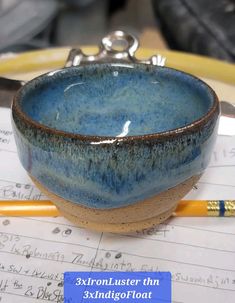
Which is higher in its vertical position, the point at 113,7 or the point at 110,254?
the point at 110,254

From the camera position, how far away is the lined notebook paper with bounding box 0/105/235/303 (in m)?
0.29

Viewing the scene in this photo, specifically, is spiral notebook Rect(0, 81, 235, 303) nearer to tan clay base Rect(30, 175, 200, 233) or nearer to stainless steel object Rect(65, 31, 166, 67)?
tan clay base Rect(30, 175, 200, 233)

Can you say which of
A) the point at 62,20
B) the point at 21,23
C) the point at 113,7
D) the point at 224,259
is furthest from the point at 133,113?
the point at 113,7

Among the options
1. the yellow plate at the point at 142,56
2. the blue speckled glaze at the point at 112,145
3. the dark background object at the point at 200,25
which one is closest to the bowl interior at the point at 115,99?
the blue speckled glaze at the point at 112,145

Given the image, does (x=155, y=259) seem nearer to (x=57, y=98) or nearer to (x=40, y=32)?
(x=57, y=98)

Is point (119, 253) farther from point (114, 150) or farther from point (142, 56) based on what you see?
point (142, 56)

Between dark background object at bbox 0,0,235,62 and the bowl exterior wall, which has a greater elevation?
the bowl exterior wall

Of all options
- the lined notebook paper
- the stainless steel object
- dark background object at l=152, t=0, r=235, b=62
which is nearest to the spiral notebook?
the lined notebook paper

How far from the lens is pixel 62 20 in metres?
1.11

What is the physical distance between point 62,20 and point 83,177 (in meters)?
0.90

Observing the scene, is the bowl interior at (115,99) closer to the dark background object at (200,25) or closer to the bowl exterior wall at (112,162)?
the bowl exterior wall at (112,162)

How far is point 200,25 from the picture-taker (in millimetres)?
791

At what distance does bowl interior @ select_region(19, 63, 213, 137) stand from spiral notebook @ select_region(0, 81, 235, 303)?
6 centimetres

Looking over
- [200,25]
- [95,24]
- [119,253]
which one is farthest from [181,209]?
[95,24]
